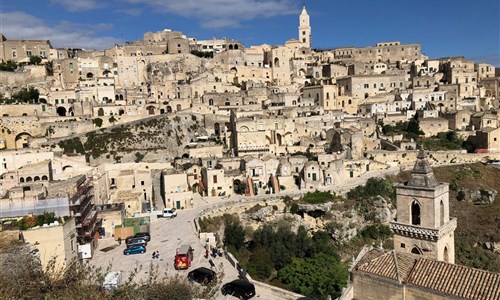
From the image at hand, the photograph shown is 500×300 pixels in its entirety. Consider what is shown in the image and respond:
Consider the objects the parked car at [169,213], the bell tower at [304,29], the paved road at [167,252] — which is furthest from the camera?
the bell tower at [304,29]

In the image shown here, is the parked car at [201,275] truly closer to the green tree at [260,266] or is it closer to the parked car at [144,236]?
the green tree at [260,266]

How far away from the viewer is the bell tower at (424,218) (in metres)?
17.0

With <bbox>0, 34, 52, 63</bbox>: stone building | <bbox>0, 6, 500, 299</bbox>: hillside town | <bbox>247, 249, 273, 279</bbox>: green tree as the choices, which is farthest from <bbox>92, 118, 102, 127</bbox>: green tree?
<bbox>247, 249, 273, 279</bbox>: green tree

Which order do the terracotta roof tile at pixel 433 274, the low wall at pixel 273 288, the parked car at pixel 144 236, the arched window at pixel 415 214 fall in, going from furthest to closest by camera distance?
the parked car at pixel 144 236
the low wall at pixel 273 288
the arched window at pixel 415 214
the terracotta roof tile at pixel 433 274

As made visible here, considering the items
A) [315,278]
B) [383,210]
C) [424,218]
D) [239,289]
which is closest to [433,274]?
[424,218]

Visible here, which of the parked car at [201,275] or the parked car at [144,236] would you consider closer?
the parked car at [201,275]

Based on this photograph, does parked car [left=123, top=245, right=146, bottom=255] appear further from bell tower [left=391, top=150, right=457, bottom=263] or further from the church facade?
bell tower [left=391, top=150, right=457, bottom=263]

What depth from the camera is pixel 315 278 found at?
2292 cm

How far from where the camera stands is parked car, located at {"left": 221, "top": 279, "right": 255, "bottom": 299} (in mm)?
18703

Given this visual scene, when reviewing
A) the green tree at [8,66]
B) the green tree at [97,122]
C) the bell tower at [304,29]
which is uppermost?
the bell tower at [304,29]

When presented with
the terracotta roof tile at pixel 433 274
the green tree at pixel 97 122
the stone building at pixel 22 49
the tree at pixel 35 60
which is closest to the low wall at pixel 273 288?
the terracotta roof tile at pixel 433 274

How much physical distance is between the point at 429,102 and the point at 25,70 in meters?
54.2

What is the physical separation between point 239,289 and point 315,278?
5.63 metres

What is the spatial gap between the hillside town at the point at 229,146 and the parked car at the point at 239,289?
27 centimetres
